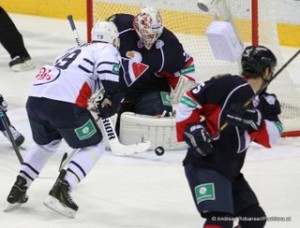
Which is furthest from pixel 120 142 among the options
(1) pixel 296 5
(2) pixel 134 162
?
(1) pixel 296 5

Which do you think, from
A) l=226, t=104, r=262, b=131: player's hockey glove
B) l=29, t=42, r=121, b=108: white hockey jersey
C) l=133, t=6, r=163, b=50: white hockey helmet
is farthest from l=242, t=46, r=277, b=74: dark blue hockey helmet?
l=133, t=6, r=163, b=50: white hockey helmet

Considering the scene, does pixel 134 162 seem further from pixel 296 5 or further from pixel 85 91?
pixel 296 5

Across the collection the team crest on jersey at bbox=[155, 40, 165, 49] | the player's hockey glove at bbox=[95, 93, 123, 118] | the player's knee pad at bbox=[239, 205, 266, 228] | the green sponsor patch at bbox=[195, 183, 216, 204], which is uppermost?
the green sponsor patch at bbox=[195, 183, 216, 204]

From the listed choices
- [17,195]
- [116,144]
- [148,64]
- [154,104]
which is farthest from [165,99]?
[17,195]

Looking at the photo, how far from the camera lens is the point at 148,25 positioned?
4992mm

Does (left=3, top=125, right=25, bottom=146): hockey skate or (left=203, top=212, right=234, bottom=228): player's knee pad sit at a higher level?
(left=203, top=212, right=234, bottom=228): player's knee pad

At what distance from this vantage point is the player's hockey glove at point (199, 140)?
321cm

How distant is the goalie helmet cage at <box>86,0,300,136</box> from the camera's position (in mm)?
5336

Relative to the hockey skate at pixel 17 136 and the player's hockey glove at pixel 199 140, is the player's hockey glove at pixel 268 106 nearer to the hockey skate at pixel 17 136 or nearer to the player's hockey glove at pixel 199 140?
the player's hockey glove at pixel 199 140

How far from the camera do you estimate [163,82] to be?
5.30m

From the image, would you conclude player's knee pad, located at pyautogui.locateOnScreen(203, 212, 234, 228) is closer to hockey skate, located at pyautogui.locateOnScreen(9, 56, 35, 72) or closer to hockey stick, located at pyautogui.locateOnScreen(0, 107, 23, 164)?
hockey stick, located at pyautogui.locateOnScreen(0, 107, 23, 164)

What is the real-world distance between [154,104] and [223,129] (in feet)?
6.30

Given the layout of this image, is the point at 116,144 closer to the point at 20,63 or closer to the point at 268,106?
the point at 268,106

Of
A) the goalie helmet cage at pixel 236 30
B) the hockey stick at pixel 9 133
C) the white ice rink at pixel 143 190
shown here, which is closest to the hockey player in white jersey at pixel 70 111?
the white ice rink at pixel 143 190
